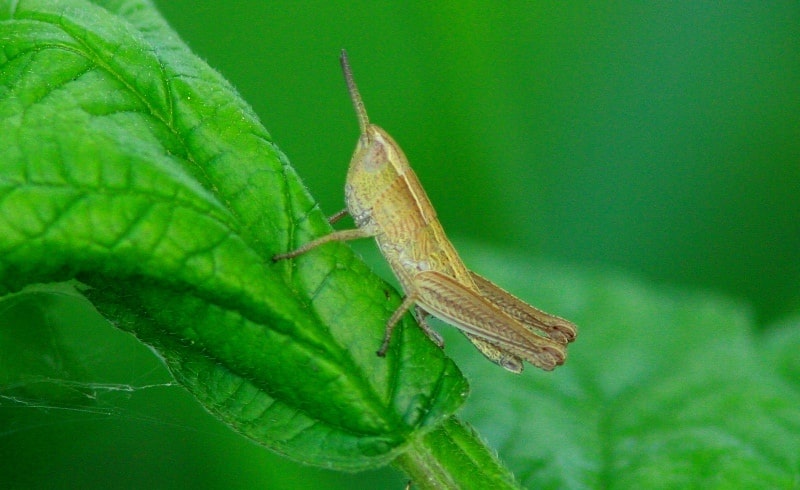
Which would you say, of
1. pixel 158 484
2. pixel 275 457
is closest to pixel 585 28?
pixel 275 457

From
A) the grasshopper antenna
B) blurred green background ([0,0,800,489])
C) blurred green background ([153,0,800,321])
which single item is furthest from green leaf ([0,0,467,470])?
blurred green background ([153,0,800,321])

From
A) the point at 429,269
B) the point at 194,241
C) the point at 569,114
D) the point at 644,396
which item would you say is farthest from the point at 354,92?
the point at 569,114

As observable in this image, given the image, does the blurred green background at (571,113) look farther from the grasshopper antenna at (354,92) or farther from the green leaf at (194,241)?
the green leaf at (194,241)

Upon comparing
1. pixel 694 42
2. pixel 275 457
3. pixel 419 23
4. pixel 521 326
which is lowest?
pixel 275 457

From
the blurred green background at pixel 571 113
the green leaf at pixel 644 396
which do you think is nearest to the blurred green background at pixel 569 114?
the blurred green background at pixel 571 113

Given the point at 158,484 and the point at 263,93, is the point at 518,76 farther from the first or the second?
the point at 158,484

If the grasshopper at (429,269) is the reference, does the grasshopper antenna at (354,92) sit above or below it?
above
